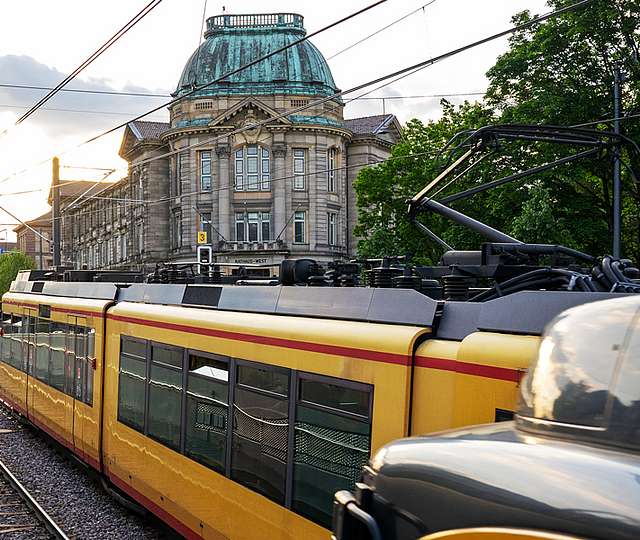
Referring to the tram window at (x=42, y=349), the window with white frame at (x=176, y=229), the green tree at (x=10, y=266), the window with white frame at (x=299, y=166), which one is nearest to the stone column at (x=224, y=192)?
the window with white frame at (x=176, y=229)

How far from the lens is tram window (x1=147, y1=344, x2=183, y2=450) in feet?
29.6

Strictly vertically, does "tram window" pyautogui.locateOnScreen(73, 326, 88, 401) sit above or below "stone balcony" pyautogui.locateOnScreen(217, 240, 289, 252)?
below

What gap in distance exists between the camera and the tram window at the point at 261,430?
6879 millimetres

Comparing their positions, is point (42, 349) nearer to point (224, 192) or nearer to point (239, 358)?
point (239, 358)

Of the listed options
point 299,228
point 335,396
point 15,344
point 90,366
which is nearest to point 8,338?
point 15,344

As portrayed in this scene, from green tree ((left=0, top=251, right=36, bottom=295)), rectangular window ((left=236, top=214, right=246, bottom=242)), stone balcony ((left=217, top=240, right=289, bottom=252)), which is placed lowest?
green tree ((left=0, top=251, right=36, bottom=295))

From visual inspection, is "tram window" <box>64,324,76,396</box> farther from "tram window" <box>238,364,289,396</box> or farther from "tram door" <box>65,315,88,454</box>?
"tram window" <box>238,364,289,396</box>

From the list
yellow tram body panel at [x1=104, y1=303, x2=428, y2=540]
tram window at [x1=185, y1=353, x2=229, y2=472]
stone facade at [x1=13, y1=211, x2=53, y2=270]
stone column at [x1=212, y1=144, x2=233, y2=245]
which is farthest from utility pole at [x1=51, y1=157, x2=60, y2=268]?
stone facade at [x1=13, y1=211, x2=53, y2=270]

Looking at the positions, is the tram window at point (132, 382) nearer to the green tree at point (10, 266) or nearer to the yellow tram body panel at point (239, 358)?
the yellow tram body panel at point (239, 358)

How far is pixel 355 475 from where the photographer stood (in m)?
5.88

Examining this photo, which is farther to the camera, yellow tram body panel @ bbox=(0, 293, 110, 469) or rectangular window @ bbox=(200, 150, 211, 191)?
rectangular window @ bbox=(200, 150, 211, 191)

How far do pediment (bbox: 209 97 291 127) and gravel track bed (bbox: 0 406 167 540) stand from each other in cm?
4076

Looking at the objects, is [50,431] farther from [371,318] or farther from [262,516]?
[371,318]

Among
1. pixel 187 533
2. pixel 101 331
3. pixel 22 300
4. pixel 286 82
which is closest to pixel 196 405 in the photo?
pixel 187 533
